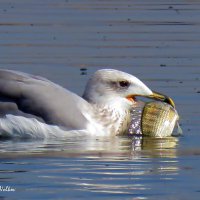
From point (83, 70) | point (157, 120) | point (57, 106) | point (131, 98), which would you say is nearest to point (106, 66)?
point (83, 70)

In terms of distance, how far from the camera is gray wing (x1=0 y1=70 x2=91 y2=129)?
1525 cm

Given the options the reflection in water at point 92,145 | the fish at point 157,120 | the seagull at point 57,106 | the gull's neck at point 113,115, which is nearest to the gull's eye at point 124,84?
the seagull at point 57,106

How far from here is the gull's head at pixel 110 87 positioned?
1579cm

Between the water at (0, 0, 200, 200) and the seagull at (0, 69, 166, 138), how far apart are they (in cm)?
23

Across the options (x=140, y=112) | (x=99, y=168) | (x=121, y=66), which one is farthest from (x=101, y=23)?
(x=99, y=168)

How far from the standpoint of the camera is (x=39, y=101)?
15.3 m

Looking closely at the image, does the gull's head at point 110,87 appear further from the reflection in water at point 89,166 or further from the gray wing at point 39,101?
the reflection in water at point 89,166

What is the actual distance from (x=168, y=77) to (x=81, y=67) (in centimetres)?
132

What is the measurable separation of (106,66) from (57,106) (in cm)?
442

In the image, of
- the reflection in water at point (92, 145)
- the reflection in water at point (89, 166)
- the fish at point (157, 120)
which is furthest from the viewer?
the fish at point (157, 120)

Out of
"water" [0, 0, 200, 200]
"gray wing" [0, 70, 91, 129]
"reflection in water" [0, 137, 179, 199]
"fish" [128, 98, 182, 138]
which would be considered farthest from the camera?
"fish" [128, 98, 182, 138]

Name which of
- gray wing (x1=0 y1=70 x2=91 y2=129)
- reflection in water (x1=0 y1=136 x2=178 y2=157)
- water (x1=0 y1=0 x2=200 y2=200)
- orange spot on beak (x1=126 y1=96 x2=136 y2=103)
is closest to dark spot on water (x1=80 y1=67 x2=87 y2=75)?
water (x1=0 y1=0 x2=200 y2=200)

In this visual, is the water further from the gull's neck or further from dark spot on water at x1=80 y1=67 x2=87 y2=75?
the gull's neck

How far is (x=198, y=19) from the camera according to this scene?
2575 centimetres
